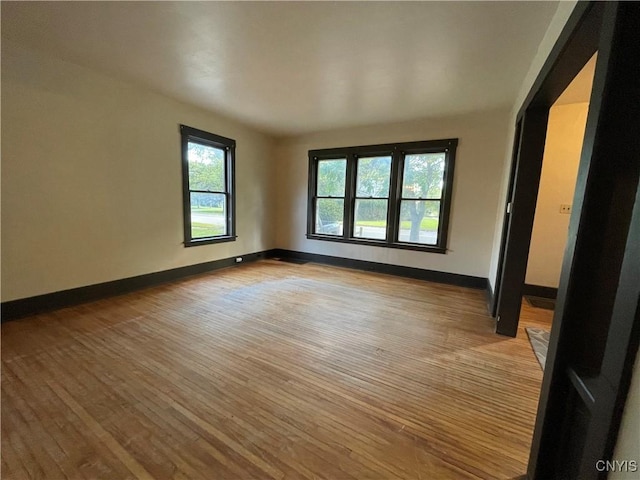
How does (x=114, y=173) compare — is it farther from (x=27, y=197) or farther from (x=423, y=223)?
(x=423, y=223)

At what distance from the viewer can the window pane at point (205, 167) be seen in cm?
416

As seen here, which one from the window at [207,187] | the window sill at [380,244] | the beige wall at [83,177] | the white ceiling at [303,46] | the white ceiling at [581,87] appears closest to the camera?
the white ceiling at [303,46]

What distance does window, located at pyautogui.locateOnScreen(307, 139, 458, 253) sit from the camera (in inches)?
170

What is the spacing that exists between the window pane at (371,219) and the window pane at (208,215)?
2517 mm

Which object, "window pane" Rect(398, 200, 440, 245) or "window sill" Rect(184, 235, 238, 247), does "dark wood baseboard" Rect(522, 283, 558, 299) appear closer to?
"window pane" Rect(398, 200, 440, 245)

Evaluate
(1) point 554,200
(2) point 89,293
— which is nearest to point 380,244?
(1) point 554,200

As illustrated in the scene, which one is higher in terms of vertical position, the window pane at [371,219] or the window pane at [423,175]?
the window pane at [423,175]

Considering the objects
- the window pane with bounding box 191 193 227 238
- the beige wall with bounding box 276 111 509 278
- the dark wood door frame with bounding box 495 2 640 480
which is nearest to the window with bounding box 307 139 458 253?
the beige wall with bounding box 276 111 509 278

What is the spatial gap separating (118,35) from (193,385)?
2918 millimetres

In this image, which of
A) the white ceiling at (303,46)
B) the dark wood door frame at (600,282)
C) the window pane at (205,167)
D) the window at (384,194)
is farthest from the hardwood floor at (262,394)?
the white ceiling at (303,46)

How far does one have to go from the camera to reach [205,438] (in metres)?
1.38

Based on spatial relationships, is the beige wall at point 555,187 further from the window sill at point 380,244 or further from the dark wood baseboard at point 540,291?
the window sill at point 380,244

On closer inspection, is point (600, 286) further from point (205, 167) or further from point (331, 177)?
point (205, 167)

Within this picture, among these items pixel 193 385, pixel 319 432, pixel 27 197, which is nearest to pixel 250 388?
pixel 193 385
